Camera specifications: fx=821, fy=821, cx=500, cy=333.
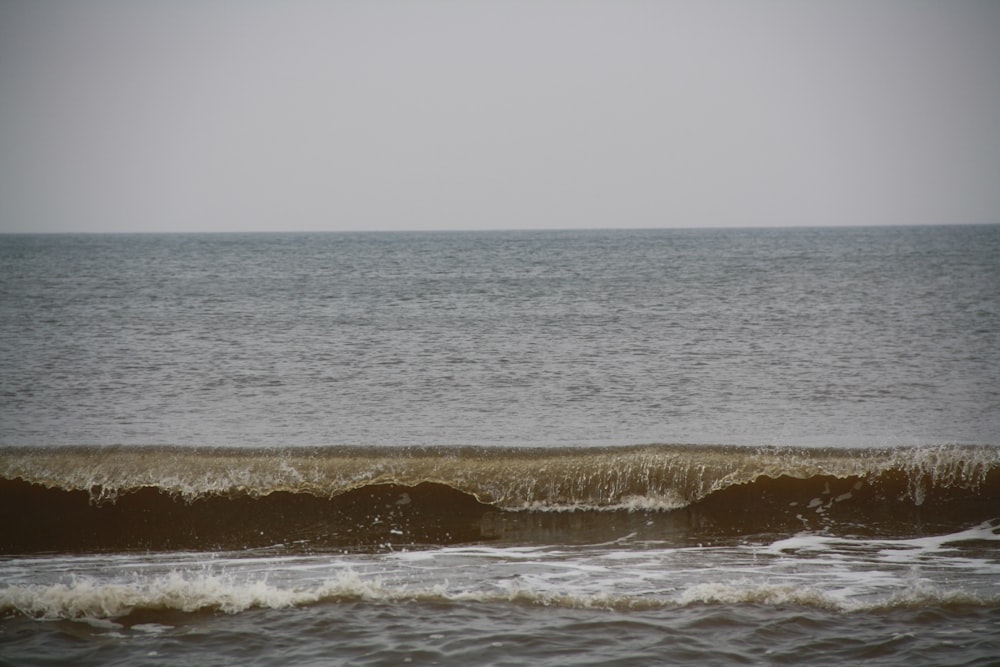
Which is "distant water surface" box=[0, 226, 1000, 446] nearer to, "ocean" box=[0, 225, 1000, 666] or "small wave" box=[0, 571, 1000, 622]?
"ocean" box=[0, 225, 1000, 666]

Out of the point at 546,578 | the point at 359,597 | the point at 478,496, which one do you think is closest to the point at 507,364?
the point at 478,496

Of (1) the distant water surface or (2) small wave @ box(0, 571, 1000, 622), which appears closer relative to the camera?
(2) small wave @ box(0, 571, 1000, 622)

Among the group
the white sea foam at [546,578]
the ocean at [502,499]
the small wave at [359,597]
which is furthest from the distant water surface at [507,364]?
the small wave at [359,597]

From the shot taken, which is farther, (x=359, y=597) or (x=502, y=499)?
(x=502, y=499)

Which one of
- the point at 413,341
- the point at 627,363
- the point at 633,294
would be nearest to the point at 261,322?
the point at 413,341

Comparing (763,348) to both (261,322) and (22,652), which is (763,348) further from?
(22,652)

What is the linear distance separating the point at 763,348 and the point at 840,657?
1743cm

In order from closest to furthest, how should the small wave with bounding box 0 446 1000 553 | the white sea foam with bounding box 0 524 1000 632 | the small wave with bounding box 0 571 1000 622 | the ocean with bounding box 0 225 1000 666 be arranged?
1. the ocean with bounding box 0 225 1000 666
2. the small wave with bounding box 0 571 1000 622
3. the white sea foam with bounding box 0 524 1000 632
4. the small wave with bounding box 0 446 1000 553

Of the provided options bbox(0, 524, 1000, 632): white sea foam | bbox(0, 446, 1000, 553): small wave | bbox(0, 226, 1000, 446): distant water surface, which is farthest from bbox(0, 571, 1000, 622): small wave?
bbox(0, 226, 1000, 446): distant water surface

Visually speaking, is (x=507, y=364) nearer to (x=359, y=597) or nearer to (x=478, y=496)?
(x=478, y=496)

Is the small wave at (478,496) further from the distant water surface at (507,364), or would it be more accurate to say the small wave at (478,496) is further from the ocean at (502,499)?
the distant water surface at (507,364)

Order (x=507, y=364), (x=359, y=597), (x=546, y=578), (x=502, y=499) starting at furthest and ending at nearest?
(x=507, y=364)
(x=502, y=499)
(x=546, y=578)
(x=359, y=597)

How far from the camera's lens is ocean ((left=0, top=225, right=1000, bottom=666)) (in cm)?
750

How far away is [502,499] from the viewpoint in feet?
39.4
